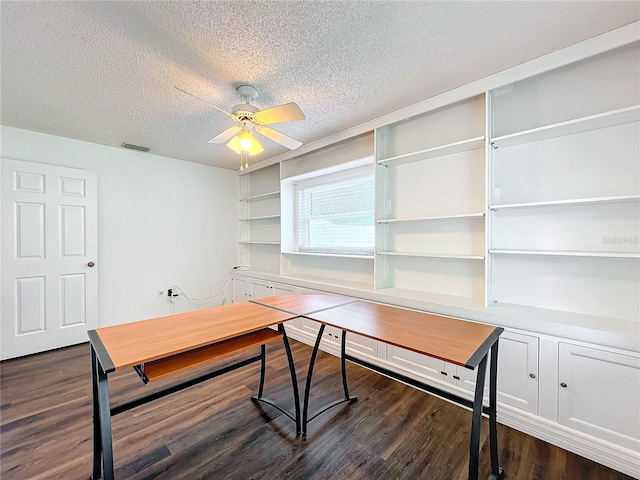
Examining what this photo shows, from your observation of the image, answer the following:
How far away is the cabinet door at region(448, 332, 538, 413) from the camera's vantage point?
6.10ft

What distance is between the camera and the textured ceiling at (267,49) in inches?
59.4

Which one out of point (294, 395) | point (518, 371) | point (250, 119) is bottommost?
point (294, 395)

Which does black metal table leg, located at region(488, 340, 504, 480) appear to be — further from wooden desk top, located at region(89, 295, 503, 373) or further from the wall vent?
the wall vent

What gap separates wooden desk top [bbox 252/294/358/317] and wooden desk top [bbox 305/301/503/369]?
0.10 meters

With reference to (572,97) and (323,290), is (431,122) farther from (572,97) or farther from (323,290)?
(323,290)

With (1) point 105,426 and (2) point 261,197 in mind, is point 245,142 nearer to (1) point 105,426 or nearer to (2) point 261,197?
(1) point 105,426

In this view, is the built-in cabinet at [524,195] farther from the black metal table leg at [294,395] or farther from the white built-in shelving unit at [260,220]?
the white built-in shelving unit at [260,220]

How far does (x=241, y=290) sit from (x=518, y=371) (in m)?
3.82

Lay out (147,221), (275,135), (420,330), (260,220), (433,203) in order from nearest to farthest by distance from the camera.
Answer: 1. (420,330)
2. (275,135)
3. (433,203)
4. (147,221)
5. (260,220)

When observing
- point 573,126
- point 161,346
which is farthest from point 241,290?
point 573,126

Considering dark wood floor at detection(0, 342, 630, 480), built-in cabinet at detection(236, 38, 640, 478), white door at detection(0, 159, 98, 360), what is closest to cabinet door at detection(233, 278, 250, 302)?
white door at detection(0, 159, 98, 360)

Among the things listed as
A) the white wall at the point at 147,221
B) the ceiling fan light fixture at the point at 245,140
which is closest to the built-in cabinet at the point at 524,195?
the ceiling fan light fixture at the point at 245,140

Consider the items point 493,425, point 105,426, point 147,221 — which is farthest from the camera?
point 147,221

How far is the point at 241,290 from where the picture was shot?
183 inches
